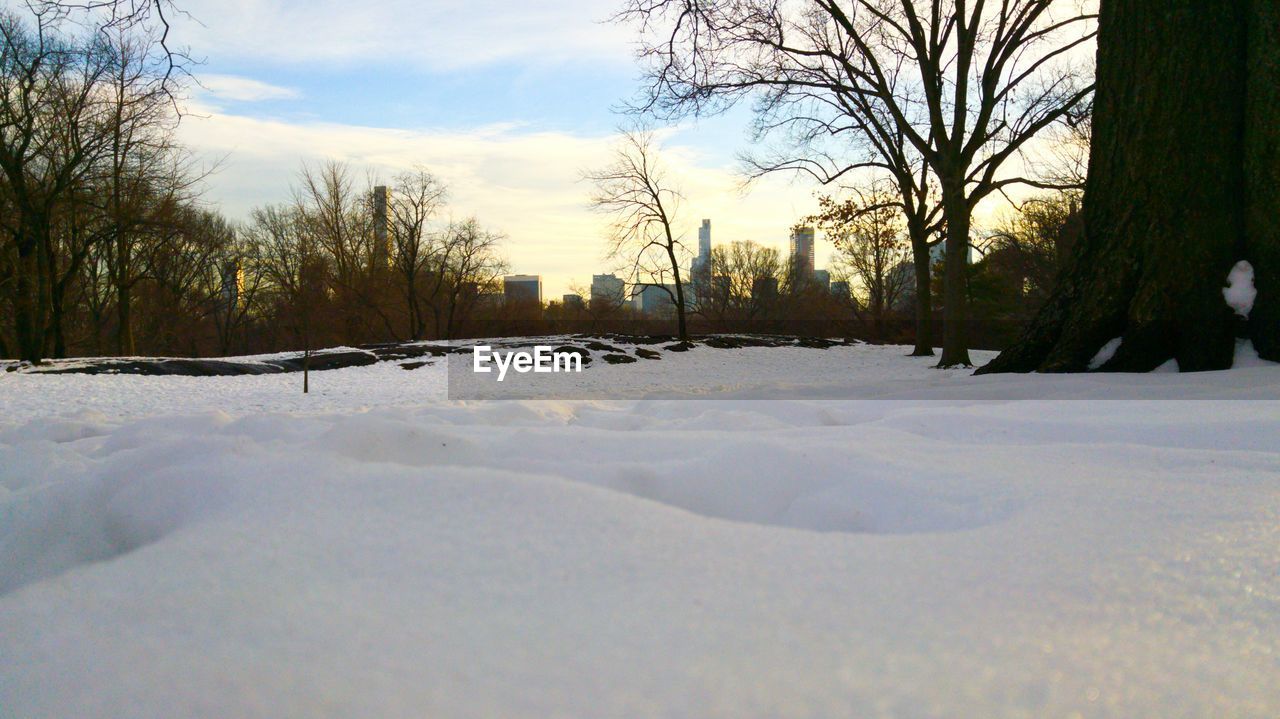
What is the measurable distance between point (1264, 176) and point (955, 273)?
926 cm

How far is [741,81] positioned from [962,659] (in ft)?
47.7

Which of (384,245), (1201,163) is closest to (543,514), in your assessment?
(1201,163)

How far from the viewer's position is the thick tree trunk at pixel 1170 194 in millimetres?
5496

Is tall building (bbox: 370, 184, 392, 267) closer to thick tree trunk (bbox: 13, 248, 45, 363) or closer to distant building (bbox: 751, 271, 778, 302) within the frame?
thick tree trunk (bbox: 13, 248, 45, 363)

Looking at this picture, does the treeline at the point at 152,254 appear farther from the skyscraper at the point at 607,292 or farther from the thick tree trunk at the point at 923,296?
the thick tree trunk at the point at 923,296

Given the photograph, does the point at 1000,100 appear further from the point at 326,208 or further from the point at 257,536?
the point at 326,208

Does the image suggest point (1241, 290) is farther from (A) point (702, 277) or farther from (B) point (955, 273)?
(A) point (702, 277)

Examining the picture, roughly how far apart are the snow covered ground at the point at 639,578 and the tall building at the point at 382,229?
100 ft

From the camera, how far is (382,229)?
3509cm

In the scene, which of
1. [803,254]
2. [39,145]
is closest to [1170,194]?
[39,145]

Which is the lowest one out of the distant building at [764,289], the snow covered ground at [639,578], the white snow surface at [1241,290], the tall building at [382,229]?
the snow covered ground at [639,578]

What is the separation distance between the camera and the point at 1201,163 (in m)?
5.58

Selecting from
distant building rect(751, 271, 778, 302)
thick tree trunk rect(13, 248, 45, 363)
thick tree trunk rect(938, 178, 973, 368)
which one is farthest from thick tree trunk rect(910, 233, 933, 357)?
distant building rect(751, 271, 778, 302)

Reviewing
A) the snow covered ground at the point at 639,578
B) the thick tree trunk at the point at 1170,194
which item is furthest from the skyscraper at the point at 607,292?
the snow covered ground at the point at 639,578
